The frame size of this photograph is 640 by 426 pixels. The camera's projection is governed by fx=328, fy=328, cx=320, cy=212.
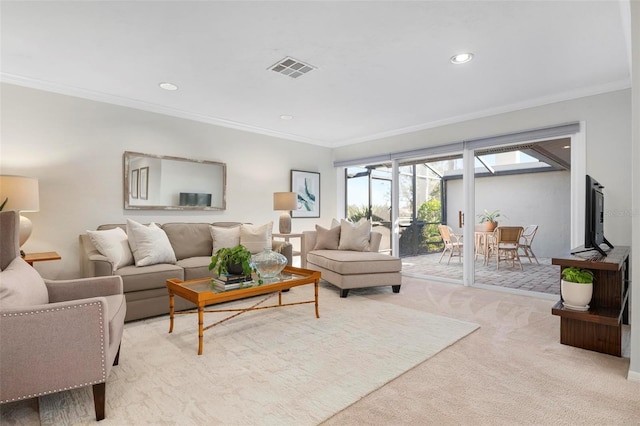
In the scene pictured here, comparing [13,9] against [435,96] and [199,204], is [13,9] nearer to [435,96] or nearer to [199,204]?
[199,204]

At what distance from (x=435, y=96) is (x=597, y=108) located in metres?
1.69

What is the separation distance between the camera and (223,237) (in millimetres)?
4191

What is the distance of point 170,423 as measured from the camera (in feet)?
5.15

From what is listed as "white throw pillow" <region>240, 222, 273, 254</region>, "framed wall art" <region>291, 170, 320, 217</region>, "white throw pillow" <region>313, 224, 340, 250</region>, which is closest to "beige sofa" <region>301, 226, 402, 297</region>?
"white throw pillow" <region>313, 224, 340, 250</region>

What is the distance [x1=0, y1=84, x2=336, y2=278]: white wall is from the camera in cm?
335

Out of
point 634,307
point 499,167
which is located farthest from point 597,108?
point 634,307

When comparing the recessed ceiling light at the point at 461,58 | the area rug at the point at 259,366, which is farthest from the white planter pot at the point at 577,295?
the recessed ceiling light at the point at 461,58

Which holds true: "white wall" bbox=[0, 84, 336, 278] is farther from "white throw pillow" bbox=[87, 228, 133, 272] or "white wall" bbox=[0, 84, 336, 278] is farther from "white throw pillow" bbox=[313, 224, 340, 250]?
"white throw pillow" bbox=[313, 224, 340, 250]

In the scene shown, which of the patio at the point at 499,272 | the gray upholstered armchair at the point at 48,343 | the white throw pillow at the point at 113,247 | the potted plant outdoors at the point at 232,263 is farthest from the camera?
the patio at the point at 499,272

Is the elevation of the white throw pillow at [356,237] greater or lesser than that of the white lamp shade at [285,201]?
lesser

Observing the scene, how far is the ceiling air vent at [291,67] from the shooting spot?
297cm

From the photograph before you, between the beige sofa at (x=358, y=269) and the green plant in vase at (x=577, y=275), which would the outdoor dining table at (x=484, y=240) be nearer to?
the beige sofa at (x=358, y=269)

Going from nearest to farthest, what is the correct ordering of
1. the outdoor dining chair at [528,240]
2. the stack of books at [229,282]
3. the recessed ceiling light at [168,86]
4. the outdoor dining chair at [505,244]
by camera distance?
the stack of books at [229,282] → the recessed ceiling light at [168,86] → the outdoor dining chair at [528,240] → the outdoor dining chair at [505,244]

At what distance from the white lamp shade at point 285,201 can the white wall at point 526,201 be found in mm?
2453
